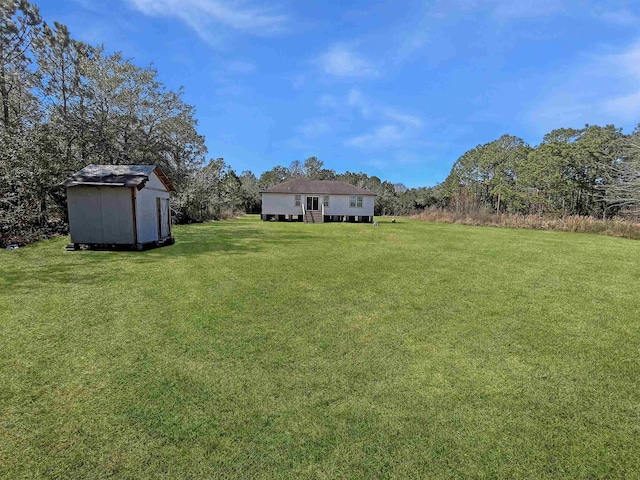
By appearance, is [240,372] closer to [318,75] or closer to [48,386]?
[48,386]

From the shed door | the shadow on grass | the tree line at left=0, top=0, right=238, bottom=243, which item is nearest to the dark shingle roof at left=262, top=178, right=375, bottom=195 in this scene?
the tree line at left=0, top=0, right=238, bottom=243

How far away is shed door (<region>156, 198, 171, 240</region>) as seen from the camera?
10680mm

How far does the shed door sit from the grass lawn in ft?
16.2

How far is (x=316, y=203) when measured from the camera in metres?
28.1

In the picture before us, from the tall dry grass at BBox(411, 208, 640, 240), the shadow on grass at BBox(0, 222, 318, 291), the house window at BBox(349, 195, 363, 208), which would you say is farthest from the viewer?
the house window at BBox(349, 195, 363, 208)

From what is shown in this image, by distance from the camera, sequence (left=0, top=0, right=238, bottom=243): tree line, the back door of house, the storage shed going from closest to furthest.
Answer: the storage shed → (left=0, top=0, right=238, bottom=243): tree line → the back door of house

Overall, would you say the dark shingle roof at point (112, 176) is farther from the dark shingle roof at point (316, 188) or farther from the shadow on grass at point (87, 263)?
the dark shingle roof at point (316, 188)

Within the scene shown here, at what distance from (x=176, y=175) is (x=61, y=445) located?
2182 centimetres

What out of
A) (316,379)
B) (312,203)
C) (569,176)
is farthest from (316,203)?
(569,176)

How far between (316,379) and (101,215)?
9.23 m

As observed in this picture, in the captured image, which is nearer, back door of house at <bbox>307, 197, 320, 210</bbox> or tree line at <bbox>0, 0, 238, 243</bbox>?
tree line at <bbox>0, 0, 238, 243</bbox>

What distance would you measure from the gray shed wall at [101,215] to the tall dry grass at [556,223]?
22514 mm

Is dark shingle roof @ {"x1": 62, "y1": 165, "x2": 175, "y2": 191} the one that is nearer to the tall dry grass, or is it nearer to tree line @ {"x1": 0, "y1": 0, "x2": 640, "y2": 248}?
tree line @ {"x1": 0, "y1": 0, "x2": 640, "y2": 248}

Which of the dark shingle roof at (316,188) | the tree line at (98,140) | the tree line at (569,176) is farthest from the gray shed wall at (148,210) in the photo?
the tree line at (569,176)
